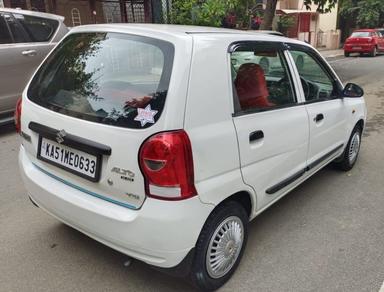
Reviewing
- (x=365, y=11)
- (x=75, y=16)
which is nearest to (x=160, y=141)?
(x=75, y=16)

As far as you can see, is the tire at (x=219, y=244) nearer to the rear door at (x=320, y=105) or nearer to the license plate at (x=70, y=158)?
the license plate at (x=70, y=158)

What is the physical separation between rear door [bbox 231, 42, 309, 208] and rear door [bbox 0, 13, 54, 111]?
4.42m

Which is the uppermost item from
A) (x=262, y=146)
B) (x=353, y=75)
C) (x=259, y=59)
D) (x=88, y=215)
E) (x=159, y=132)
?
(x=259, y=59)

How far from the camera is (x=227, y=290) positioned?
2707mm

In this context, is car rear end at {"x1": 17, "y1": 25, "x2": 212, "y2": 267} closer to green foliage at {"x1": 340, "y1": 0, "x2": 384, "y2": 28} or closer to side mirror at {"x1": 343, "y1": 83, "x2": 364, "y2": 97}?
side mirror at {"x1": 343, "y1": 83, "x2": 364, "y2": 97}

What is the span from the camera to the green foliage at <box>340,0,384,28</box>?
2988 centimetres

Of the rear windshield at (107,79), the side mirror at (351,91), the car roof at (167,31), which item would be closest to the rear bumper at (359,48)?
the side mirror at (351,91)

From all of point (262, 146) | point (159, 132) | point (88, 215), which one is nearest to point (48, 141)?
point (88, 215)

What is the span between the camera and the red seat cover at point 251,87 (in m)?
2.81

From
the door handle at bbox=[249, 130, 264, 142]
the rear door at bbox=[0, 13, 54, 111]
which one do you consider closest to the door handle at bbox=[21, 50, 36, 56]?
the rear door at bbox=[0, 13, 54, 111]

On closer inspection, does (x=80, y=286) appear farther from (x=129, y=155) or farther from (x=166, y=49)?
(x=166, y=49)

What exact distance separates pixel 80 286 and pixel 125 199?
79 centimetres

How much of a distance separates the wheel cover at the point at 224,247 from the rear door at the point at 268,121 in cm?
29

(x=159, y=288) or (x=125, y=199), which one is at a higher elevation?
(x=125, y=199)
